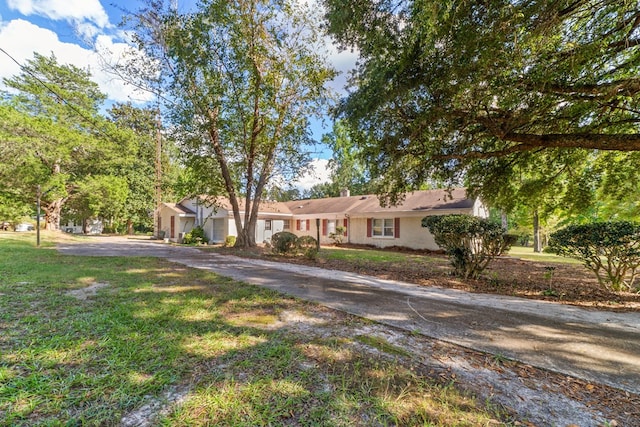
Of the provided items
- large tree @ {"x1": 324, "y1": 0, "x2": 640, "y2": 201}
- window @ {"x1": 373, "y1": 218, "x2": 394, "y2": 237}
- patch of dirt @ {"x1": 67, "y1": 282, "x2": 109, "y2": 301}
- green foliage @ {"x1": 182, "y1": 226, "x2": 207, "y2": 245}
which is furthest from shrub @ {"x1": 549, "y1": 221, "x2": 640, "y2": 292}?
green foliage @ {"x1": 182, "y1": 226, "x2": 207, "y2": 245}

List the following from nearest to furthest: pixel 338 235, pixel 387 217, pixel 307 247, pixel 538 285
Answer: pixel 538 285
pixel 307 247
pixel 387 217
pixel 338 235

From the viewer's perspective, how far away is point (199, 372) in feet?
8.38

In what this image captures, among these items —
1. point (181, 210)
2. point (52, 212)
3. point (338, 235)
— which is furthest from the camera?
point (181, 210)

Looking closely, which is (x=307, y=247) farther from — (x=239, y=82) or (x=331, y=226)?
(x=331, y=226)

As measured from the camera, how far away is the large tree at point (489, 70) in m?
4.88

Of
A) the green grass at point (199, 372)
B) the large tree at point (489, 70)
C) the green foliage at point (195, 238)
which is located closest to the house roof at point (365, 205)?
the green foliage at point (195, 238)

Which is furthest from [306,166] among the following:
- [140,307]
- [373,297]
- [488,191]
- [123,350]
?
[123,350]

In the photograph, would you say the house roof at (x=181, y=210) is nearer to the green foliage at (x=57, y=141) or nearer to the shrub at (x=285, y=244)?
the green foliage at (x=57, y=141)

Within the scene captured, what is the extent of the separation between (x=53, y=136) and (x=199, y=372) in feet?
82.5

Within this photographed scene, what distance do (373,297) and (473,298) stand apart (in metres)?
2.02

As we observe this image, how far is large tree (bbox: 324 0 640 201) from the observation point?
4.88 m

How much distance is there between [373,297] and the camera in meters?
5.48

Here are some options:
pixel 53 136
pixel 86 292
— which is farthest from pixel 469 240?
pixel 53 136

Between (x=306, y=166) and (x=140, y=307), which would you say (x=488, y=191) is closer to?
(x=306, y=166)
